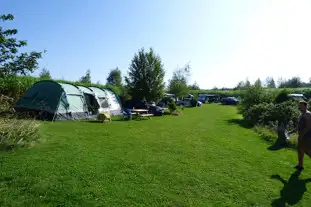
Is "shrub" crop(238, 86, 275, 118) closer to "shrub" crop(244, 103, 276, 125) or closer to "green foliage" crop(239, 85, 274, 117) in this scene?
"green foliage" crop(239, 85, 274, 117)

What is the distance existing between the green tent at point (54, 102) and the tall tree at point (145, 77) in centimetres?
951

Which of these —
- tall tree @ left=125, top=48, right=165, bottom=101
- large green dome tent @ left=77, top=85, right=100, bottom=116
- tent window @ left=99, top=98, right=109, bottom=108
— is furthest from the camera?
tall tree @ left=125, top=48, right=165, bottom=101

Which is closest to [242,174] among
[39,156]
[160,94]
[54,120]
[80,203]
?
[80,203]

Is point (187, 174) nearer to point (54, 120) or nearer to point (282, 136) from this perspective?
point (282, 136)

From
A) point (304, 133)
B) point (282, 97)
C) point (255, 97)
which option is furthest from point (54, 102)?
point (282, 97)

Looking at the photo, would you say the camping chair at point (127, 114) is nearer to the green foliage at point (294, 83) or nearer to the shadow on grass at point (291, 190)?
the shadow on grass at point (291, 190)

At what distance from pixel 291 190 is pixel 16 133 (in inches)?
318

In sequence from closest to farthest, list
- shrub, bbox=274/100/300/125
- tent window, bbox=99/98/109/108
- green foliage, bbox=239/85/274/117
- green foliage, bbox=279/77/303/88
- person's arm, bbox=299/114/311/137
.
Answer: person's arm, bbox=299/114/311/137
shrub, bbox=274/100/300/125
tent window, bbox=99/98/109/108
green foliage, bbox=239/85/274/117
green foliage, bbox=279/77/303/88

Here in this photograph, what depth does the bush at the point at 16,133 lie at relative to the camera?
727 cm

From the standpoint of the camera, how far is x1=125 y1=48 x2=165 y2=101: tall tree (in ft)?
81.6

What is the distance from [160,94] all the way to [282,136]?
16.8 metres

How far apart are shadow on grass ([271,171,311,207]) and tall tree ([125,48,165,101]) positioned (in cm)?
1949

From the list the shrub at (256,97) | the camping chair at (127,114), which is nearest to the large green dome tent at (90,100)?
the camping chair at (127,114)

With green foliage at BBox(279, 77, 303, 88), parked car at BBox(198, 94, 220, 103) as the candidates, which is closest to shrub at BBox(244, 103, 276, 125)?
parked car at BBox(198, 94, 220, 103)
